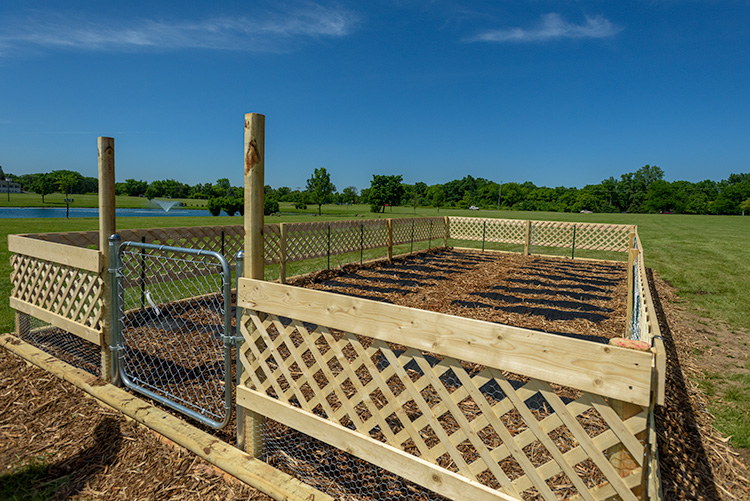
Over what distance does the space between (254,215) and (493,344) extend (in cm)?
162

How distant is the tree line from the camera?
69.4 meters

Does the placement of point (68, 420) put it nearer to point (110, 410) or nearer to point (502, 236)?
point (110, 410)

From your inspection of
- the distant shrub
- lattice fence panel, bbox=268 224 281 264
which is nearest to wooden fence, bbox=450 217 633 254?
lattice fence panel, bbox=268 224 281 264

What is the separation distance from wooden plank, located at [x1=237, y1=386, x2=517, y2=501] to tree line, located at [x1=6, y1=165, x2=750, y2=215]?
194 ft

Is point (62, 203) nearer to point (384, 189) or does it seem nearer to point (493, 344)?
point (384, 189)

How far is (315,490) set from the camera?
7.30 feet

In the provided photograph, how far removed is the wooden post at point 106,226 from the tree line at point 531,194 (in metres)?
57.8

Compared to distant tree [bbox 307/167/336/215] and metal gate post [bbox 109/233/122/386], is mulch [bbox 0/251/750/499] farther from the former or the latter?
distant tree [bbox 307/167/336/215]

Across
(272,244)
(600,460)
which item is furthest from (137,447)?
(272,244)

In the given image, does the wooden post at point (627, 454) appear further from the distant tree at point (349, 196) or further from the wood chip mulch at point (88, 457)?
the distant tree at point (349, 196)

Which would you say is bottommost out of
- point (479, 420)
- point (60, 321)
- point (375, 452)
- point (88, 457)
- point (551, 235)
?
point (88, 457)

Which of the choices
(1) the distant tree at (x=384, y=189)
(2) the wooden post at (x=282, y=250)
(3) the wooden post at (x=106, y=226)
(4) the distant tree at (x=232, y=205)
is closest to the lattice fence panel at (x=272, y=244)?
(2) the wooden post at (x=282, y=250)

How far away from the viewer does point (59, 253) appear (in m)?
3.55

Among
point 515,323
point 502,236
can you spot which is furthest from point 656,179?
point 515,323
